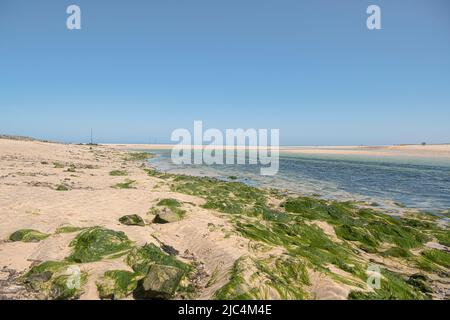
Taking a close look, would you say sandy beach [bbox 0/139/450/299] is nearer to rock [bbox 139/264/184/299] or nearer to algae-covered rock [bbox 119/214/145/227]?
algae-covered rock [bbox 119/214/145/227]

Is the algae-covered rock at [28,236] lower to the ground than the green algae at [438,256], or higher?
higher

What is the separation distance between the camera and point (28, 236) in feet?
20.8

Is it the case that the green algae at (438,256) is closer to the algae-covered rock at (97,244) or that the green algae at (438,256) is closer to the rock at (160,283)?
the rock at (160,283)

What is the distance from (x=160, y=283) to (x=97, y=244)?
2394 millimetres

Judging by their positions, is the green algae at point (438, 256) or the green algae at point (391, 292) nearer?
the green algae at point (391, 292)

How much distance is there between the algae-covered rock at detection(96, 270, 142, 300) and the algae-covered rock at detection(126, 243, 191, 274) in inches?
17.3

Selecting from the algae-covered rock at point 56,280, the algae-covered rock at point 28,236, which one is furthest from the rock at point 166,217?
the algae-covered rock at point 56,280

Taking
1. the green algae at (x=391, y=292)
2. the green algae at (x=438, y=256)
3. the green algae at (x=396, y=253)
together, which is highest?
the green algae at (x=391, y=292)

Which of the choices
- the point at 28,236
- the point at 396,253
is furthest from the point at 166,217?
the point at 396,253

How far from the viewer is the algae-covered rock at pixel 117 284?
175 inches

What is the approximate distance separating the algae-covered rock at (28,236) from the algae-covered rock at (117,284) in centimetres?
259

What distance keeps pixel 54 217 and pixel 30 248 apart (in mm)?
2154
